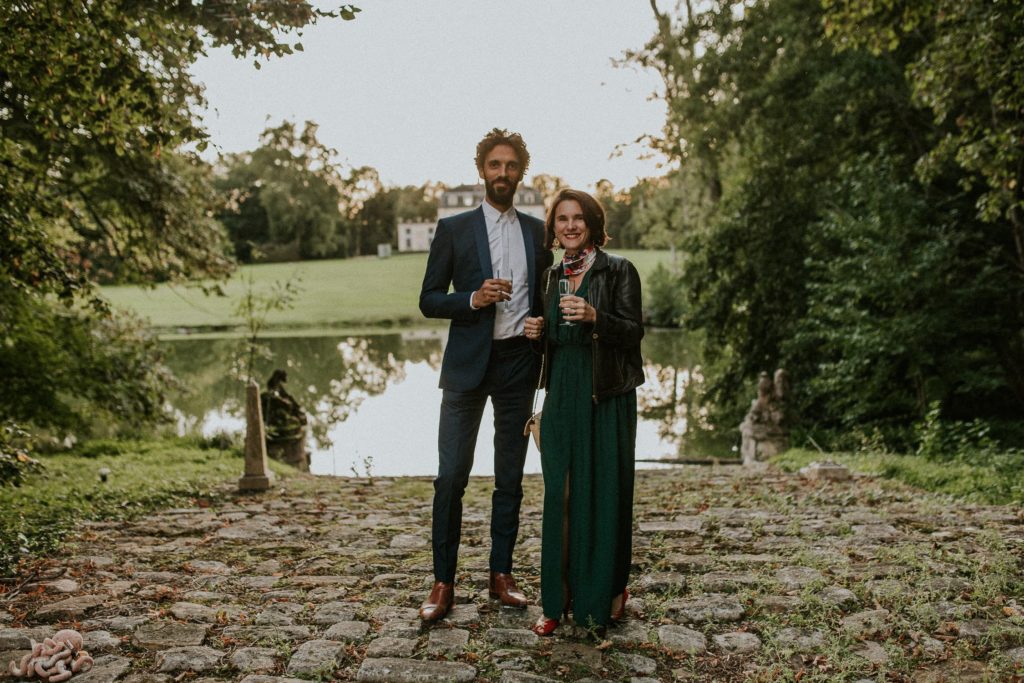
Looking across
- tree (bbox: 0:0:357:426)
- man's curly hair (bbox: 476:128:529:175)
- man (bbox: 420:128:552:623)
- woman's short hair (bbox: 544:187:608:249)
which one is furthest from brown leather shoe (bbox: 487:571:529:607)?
tree (bbox: 0:0:357:426)

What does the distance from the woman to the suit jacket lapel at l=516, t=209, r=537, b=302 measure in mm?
220

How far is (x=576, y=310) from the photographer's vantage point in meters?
3.50

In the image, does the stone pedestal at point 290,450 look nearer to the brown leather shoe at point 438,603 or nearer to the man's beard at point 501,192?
the brown leather shoe at point 438,603

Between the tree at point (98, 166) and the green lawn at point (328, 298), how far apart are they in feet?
72.8

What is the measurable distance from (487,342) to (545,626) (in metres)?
1.34

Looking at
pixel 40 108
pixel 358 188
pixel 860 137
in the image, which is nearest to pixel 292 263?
pixel 358 188

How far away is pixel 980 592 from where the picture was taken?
4.07 m

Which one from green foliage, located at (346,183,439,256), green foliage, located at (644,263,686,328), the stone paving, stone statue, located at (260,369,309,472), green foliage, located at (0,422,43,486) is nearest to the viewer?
the stone paving

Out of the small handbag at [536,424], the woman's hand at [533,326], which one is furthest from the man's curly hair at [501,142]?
the small handbag at [536,424]

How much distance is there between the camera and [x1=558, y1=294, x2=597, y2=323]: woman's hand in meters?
3.50

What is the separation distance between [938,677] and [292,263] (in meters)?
66.5

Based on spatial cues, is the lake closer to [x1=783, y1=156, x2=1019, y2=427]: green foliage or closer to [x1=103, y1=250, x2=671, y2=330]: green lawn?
[x1=783, y1=156, x2=1019, y2=427]: green foliage

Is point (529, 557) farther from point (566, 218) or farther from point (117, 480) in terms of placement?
point (117, 480)

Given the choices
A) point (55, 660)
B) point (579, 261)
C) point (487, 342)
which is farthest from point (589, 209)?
point (55, 660)
